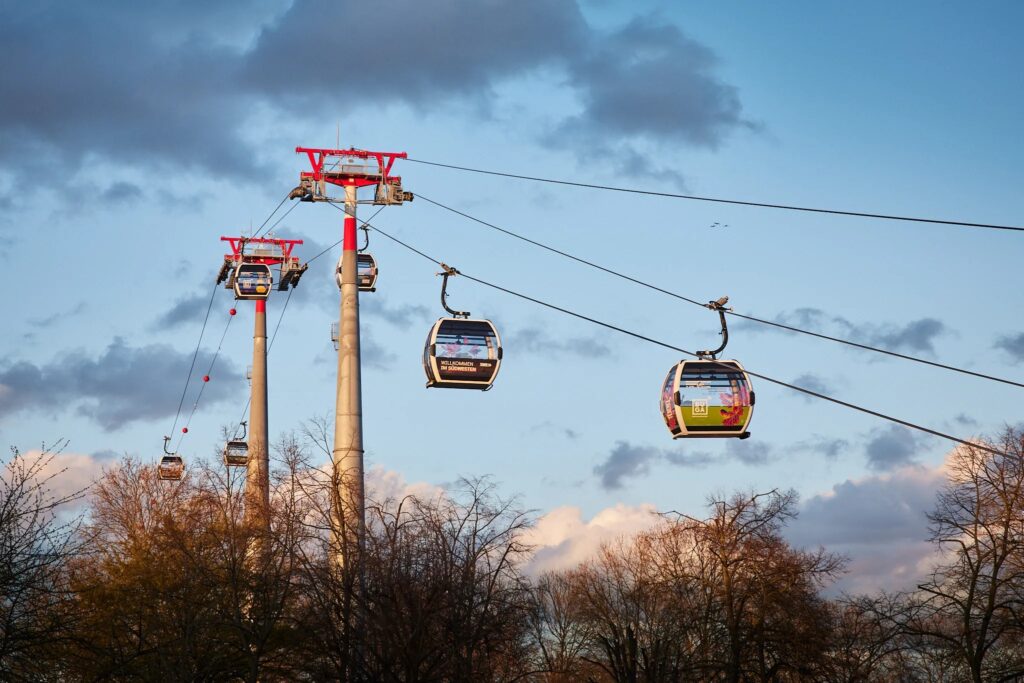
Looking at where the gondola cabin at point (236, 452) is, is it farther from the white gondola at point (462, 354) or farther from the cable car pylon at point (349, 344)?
the white gondola at point (462, 354)

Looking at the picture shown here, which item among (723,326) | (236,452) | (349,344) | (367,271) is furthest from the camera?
(236,452)

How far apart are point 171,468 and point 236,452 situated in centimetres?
495

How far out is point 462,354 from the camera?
2923 centimetres

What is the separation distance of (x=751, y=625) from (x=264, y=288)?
27.3m

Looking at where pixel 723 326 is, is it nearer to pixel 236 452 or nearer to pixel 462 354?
pixel 462 354

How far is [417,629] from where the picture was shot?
1210 inches

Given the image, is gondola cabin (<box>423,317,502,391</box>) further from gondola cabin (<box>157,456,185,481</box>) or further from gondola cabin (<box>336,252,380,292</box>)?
gondola cabin (<box>157,456,185,481</box>)

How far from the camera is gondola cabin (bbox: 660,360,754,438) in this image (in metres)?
27.1

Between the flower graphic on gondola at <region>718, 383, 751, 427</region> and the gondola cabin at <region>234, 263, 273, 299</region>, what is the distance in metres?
37.9

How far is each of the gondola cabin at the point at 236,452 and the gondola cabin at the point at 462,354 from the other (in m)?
32.0

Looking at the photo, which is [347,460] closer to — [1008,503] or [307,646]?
[307,646]

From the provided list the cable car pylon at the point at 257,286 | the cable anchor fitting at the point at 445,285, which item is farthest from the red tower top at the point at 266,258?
the cable anchor fitting at the point at 445,285

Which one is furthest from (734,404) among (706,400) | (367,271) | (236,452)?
(236,452)

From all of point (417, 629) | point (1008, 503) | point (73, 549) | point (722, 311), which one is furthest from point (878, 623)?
point (73, 549)
